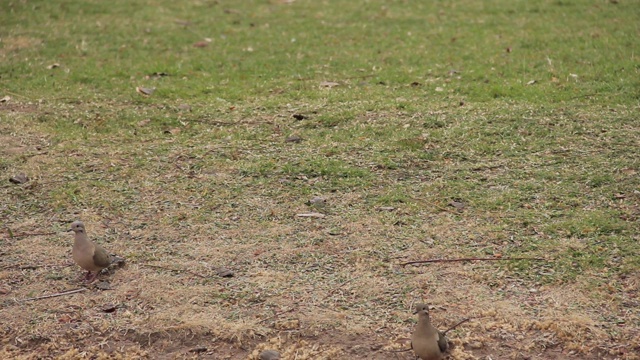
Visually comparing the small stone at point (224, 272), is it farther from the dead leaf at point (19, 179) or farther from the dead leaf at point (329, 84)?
the dead leaf at point (329, 84)

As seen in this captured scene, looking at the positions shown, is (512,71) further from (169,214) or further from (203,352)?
(203,352)

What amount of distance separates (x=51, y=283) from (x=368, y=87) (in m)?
3.77

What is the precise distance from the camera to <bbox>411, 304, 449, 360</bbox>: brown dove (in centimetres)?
344

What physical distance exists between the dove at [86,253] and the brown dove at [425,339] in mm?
1723

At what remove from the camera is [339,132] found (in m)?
6.17

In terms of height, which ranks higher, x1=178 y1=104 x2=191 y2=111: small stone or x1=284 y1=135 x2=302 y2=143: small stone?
x1=178 y1=104 x2=191 y2=111: small stone

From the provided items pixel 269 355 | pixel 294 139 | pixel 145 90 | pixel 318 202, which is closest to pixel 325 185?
pixel 318 202

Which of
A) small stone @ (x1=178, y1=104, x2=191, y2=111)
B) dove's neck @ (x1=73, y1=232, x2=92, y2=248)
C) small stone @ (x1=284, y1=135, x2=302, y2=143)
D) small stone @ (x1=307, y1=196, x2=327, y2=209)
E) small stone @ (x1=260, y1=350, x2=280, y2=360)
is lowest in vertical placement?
small stone @ (x1=260, y1=350, x2=280, y2=360)

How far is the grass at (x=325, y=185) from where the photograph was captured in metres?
3.85

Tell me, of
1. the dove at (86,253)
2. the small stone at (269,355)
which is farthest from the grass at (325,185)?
the dove at (86,253)

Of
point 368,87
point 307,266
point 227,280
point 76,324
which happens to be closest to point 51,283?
point 76,324

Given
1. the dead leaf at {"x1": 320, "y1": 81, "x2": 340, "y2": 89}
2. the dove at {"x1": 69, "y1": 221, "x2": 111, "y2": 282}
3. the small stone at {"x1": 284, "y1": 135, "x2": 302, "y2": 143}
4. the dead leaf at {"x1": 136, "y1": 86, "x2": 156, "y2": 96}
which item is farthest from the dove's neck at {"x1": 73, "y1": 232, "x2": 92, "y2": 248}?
the dead leaf at {"x1": 320, "y1": 81, "x2": 340, "y2": 89}

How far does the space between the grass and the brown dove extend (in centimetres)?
22

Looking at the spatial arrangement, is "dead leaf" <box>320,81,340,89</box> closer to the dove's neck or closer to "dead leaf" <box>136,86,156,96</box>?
"dead leaf" <box>136,86,156,96</box>
